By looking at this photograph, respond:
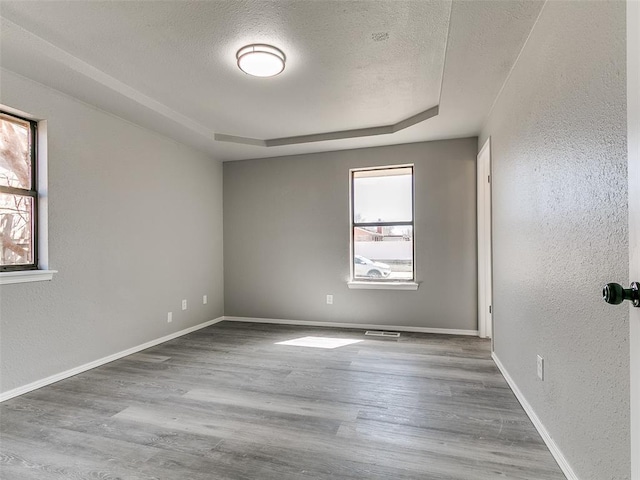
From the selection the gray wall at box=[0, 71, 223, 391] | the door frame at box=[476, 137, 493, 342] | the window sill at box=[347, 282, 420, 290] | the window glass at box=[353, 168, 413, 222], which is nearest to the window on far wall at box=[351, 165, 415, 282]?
the window glass at box=[353, 168, 413, 222]

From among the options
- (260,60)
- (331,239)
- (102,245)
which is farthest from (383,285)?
(102,245)

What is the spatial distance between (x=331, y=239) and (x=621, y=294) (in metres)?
3.68

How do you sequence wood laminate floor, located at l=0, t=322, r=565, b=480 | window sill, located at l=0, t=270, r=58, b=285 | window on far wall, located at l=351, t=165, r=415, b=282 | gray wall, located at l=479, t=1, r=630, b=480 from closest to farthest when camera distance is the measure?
gray wall, located at l=479, t=1, r=630, b=480 → wood laminate floor, located at l=0, t=322, r=565, b=480 → window sill, located at l=0, t=270, r=58, b=285 → window on far wall, located at l=351, t=165, r=415, b=282

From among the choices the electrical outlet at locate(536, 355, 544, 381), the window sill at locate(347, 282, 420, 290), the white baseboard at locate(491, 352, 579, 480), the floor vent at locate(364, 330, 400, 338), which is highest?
the window sill at locate(347, 282, 420, 290)

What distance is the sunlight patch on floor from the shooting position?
354 cm

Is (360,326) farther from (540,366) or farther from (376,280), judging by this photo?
(540,366)

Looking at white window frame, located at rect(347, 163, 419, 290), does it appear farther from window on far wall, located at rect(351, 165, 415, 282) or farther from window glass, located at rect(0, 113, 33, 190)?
window glass, located at rect(0, 113, 33, 190)

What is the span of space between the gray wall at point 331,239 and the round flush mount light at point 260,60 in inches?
83.7

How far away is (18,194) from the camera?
248cm

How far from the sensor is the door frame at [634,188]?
2.47ft

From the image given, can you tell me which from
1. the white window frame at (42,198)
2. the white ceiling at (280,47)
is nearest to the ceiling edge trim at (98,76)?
the white ceiling at (280,47)

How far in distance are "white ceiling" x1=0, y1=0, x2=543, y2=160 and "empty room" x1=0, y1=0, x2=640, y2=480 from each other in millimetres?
21

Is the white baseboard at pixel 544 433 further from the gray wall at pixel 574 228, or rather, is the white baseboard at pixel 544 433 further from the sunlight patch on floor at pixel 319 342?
the sunlight patch on floor at pixel 319 342

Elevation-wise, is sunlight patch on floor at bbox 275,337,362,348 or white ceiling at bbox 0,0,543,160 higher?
white ceiling at bbox 0,0,543,160
